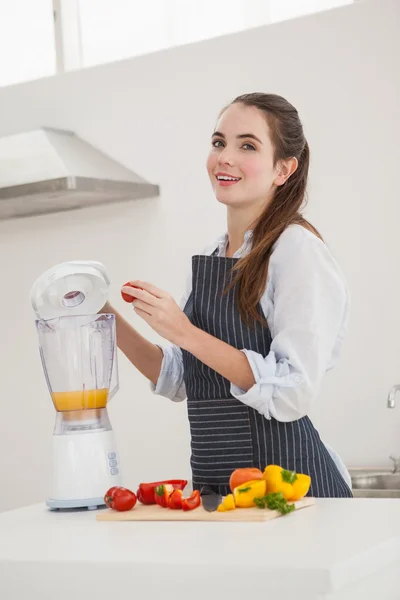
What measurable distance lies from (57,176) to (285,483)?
171cm

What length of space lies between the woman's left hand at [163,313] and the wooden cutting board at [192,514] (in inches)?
11.1

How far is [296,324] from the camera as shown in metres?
1.52

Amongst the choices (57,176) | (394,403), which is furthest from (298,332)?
(57,176)

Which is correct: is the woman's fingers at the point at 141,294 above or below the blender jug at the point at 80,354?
above

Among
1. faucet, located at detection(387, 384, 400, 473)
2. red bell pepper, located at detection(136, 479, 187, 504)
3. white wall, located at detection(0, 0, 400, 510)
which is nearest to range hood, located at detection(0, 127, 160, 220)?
white wall, located at detection(0, 0, 400, 510)

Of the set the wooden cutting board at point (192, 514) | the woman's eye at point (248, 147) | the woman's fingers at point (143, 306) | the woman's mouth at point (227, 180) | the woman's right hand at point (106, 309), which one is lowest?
the wooden cutting board at point (192, 514)

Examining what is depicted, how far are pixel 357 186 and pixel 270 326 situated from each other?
1.25 meters

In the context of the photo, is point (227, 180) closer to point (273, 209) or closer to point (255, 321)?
point (273, 209)

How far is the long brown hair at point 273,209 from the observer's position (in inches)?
64.1

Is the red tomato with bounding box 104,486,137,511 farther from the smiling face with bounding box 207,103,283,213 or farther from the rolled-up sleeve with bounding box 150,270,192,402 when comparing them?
the smiling face with bounding box 207,103,283,213

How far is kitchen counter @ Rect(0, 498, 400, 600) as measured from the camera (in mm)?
980

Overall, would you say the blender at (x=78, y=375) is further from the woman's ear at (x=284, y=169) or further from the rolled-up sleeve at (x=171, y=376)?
the woman's ear at (x=284, y=169)

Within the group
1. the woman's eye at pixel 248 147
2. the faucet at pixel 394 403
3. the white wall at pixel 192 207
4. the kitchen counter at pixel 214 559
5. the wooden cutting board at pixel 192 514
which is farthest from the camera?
the white wall at pixel 192 207

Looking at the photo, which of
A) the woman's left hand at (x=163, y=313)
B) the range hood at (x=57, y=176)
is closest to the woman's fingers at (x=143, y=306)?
the woman's left hand at (x=163, y=313)
